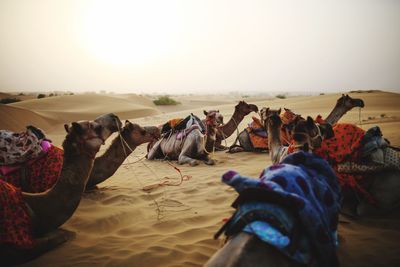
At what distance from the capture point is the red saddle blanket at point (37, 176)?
3.61 meters

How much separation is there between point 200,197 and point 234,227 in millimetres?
2853

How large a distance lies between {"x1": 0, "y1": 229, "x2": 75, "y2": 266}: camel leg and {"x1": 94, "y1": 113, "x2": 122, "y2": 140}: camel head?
115 centimetres

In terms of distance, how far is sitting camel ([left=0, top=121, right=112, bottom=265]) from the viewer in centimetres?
261

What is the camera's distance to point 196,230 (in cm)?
342

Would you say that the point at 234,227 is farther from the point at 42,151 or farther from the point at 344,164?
the point at 42,151

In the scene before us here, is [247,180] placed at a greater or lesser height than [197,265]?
greater

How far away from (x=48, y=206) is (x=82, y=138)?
0.77 meters

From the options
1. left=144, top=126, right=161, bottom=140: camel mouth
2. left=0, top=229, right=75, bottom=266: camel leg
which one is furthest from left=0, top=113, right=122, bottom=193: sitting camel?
left=144, top=126, right=161, bottom=140: camel mouth

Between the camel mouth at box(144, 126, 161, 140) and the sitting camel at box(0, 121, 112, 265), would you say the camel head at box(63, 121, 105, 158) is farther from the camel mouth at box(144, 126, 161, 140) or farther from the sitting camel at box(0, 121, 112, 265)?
the camel mouth at box(144, 126, 161, 140)

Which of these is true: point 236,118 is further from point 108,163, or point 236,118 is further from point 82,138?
point 82,138

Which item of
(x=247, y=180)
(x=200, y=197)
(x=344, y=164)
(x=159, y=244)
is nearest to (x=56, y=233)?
(x=159, y=244)

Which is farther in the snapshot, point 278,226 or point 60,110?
point 60,110

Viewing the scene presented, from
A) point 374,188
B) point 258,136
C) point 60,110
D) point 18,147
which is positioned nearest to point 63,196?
point 18,147

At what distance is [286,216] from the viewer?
174 centimetres
